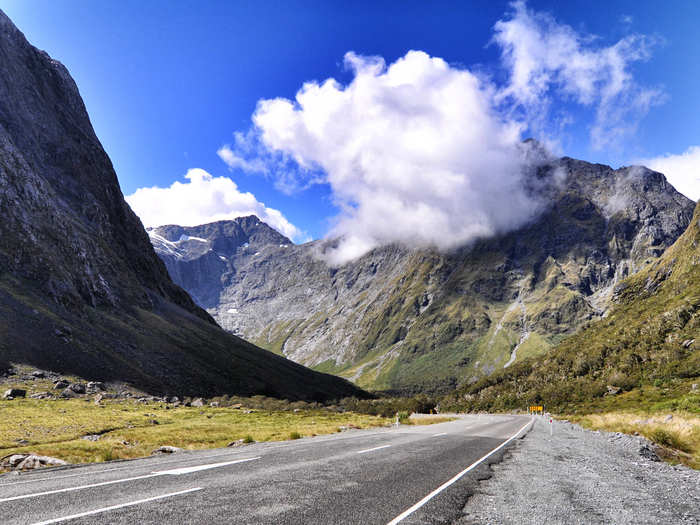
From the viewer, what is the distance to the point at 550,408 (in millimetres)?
86875

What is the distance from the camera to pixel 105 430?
33.9 m

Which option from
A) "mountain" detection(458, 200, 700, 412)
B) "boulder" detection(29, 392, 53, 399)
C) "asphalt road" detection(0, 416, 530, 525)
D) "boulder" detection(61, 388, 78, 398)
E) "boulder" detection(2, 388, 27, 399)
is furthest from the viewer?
"mountain" detection(458, 200, 700, 412)

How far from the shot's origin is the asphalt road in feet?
22.0

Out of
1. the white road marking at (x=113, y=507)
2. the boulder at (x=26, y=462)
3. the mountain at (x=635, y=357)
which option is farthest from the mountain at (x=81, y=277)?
the white road marking at (x=113, y=507)

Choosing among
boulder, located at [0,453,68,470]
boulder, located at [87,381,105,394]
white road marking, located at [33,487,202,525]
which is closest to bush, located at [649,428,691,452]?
white road marking, located at [33,487,202,525]

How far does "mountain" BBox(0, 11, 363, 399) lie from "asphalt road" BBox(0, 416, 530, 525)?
72.8 meters

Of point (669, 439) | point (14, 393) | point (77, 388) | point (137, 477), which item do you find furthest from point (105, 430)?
point (669, 439)

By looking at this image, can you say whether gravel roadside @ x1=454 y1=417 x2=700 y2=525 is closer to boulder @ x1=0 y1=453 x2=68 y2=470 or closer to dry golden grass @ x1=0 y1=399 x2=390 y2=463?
boulder @ x1=0 y1=453 x2=68 y2=470

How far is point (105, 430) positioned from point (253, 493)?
1328 inches

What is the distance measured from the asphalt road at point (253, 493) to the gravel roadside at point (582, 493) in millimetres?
749

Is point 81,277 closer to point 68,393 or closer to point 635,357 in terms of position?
point 68,393

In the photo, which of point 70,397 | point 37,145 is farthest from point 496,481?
point 37,145

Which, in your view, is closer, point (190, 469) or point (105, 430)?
point (190, 469)

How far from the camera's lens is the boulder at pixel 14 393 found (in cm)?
4984
